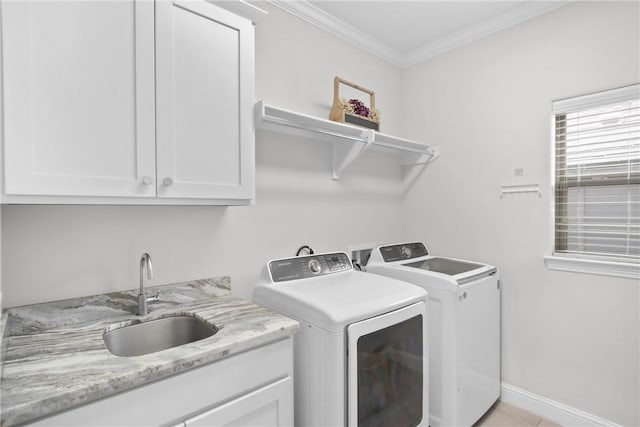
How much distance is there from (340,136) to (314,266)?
838 mm

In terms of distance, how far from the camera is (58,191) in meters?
1.05

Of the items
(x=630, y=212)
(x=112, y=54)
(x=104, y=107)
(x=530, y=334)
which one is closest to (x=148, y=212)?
(x=104, y=107)

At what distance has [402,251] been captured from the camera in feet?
8.02

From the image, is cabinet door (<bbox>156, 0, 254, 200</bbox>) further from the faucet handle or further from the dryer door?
the dryer door

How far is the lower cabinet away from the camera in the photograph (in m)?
0.90

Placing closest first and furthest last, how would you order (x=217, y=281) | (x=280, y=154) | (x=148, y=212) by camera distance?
(x=148, y=212) → (x=217, y=281) → (x=280, y=154)

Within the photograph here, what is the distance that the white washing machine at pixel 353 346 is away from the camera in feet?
4.34

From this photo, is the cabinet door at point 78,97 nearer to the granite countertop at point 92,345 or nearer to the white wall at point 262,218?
the white wall at point 262,218

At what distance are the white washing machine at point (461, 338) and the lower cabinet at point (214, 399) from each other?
3.26ft

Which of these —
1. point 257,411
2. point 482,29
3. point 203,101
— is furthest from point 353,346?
point 482,29

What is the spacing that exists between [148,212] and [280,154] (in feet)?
2.76

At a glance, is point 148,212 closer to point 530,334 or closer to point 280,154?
point 280,154

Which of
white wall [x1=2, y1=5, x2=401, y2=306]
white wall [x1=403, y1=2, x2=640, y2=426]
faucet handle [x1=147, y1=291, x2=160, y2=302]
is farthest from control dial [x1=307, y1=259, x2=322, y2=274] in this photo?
white wall [x1=403, y1=2, x2=640, y2=426]

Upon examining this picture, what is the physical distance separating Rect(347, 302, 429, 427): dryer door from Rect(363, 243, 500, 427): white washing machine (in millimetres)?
212
